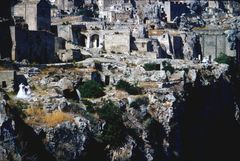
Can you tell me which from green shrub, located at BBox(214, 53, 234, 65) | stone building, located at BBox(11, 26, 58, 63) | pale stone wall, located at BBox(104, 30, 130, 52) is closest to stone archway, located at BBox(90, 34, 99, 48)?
pale stone wall, located at BBox(104, 30, 130, 52)

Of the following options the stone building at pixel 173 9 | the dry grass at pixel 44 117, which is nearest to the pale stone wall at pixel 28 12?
the dry grass at pixel 44 117

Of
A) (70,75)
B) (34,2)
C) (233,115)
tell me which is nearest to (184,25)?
(233,115)

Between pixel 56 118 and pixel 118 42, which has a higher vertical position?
pixel 118 42

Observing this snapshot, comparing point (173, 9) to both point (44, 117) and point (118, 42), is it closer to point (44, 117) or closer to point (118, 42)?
point (118, 42)

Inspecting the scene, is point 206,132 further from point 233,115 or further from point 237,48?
point 237,48

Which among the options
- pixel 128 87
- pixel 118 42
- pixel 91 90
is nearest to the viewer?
pixel 91 90

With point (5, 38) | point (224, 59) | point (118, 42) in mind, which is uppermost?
point (5, 38)

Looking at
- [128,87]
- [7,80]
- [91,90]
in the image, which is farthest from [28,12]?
[7,80]

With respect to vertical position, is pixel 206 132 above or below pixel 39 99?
below
